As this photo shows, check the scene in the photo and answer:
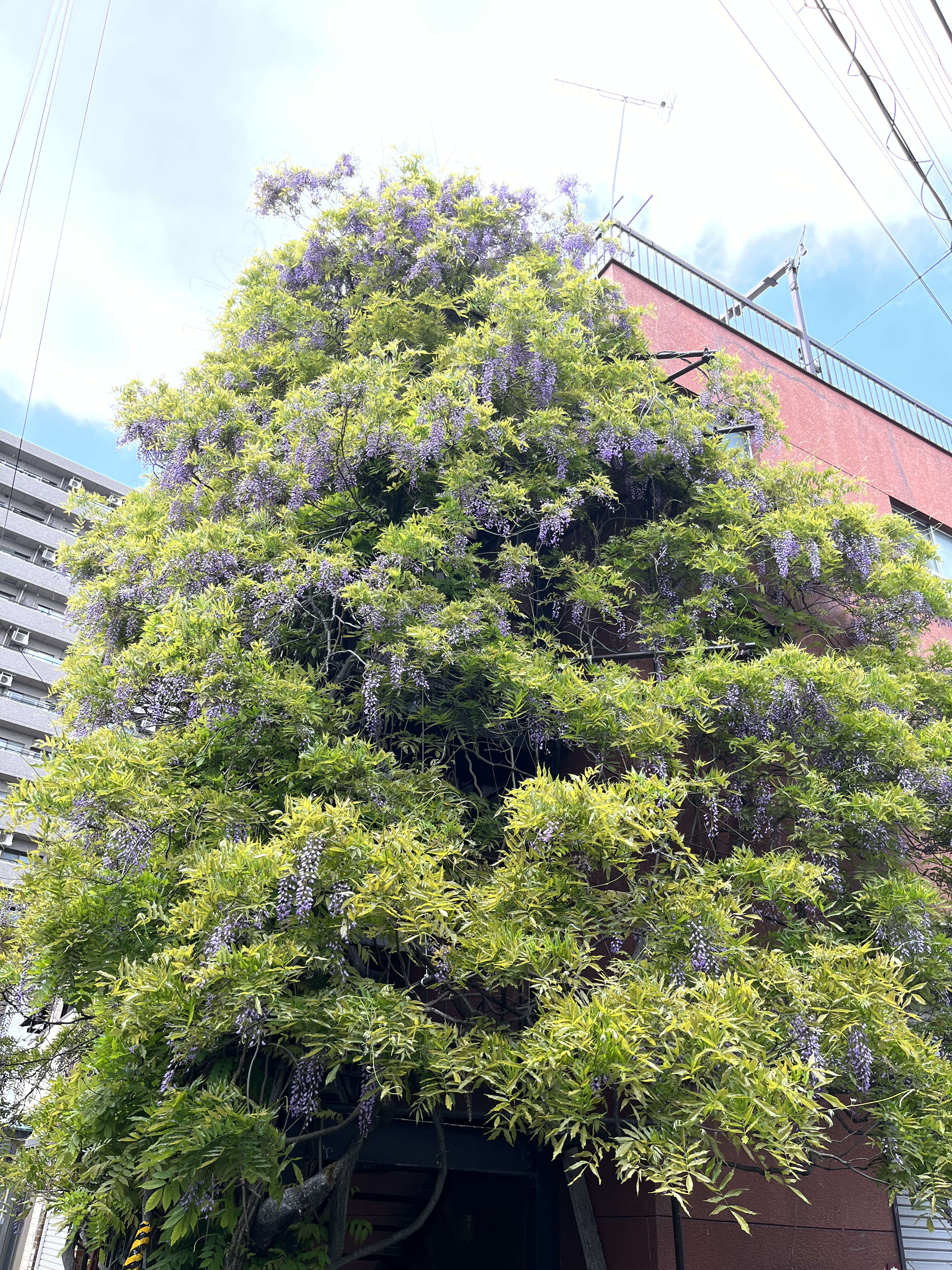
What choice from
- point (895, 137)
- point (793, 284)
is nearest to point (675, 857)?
point (895, 137)

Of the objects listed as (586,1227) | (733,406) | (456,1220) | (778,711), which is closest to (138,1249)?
(456,1220)

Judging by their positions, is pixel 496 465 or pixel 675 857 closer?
pixel 675 857

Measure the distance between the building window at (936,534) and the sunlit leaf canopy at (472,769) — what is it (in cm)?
369

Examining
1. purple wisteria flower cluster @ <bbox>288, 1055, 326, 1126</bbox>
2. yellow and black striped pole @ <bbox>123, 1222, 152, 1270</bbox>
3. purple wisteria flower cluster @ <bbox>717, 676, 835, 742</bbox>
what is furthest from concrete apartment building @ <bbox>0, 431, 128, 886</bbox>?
purple wisteria flower cluster @ <bbox>717, 676, 835, 742</bbox>

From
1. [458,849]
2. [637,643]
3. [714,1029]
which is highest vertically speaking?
[637,643]

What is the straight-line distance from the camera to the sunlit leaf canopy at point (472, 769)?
14.5ft

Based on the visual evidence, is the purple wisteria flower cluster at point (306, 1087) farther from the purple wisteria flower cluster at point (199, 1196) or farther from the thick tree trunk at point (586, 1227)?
the thick tree trunk at point (586, 1227)

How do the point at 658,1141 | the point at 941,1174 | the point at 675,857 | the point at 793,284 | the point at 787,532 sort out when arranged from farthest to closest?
the point at 793,284
the point at 787,532
the point at 675,857
the point at 941,1174
the point at 658,1141

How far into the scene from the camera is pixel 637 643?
802cm

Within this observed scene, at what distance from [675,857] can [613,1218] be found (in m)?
3.25

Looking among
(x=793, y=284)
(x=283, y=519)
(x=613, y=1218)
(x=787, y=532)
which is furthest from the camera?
(x=793, y=284)

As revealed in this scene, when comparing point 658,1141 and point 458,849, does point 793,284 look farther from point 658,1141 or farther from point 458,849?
point 658,1141

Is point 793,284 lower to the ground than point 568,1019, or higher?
higher

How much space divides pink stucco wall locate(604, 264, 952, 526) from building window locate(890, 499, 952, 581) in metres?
0.09
